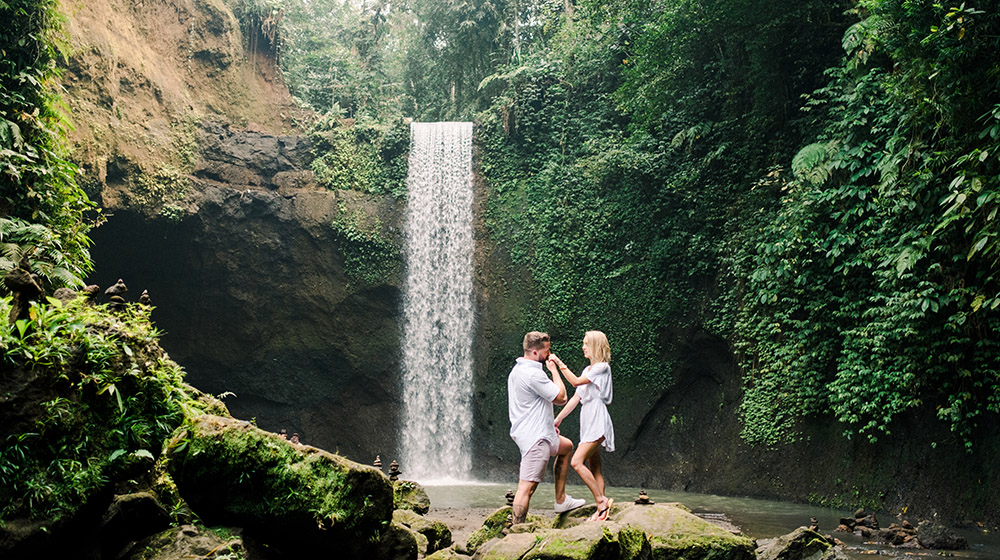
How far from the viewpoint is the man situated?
5633 mm

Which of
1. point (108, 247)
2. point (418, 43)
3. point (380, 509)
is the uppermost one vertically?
point (418, 43)

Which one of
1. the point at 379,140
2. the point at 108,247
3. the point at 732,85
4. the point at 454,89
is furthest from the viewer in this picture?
the point at 454,89

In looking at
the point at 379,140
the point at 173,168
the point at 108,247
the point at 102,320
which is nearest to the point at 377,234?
the point at 379,140

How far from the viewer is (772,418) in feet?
36.2

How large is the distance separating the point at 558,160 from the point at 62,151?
35.0ft

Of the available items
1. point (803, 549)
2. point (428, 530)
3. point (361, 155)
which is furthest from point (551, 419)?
point (361, 155)

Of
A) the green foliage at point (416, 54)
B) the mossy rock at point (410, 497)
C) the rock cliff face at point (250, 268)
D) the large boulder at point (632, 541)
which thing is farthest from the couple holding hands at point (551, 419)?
the green foliage at point (416, 54)

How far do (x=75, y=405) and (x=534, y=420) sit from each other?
3337 millimetres

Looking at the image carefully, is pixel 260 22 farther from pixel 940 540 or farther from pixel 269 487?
pixel 940 540

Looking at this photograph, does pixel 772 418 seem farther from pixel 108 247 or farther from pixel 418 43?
pixel 418 43

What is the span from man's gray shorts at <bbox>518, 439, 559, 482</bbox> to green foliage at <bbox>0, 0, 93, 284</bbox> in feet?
19.6

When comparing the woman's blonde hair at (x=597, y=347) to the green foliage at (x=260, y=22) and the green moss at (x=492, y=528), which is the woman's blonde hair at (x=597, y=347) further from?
the green foliage at (x=260, y=22)

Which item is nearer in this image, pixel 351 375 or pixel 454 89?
pixel 351 375

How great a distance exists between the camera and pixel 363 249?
16141 millimetres
